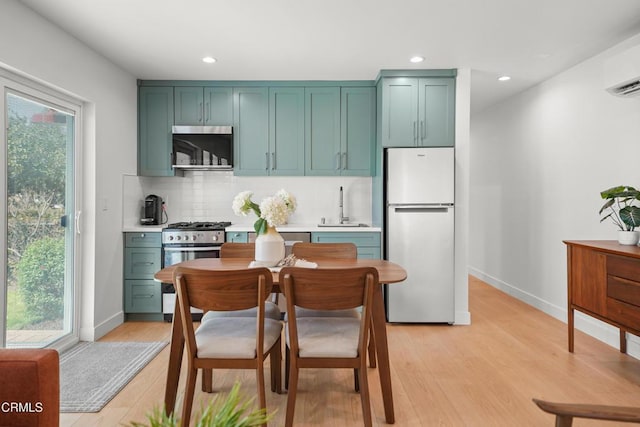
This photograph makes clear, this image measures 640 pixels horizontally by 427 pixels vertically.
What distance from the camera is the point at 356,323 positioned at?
2.28 meters

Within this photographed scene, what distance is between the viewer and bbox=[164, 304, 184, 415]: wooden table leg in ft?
7.03

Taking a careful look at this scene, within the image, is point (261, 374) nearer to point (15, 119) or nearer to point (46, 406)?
point (46, 406)

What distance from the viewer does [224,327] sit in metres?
2.23

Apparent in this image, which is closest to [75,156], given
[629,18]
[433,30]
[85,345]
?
[85,345]

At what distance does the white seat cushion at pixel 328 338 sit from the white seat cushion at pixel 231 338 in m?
0.18

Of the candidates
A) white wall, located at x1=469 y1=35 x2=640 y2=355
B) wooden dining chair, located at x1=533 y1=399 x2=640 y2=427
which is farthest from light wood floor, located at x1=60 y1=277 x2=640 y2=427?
wooden dining chair, located at x1=533 y1=399 x2=640 y2=427

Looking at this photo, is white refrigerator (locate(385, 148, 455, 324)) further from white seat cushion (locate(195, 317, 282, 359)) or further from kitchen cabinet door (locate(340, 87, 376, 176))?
white seat cushion (locate(195, 317, 282, 359))

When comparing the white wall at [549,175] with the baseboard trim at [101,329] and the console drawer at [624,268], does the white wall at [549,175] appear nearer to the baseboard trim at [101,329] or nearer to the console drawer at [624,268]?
the console drawer at [624,268]

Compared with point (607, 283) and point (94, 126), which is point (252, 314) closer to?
point (94, 126)

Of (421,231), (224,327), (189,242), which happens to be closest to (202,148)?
(189,242)

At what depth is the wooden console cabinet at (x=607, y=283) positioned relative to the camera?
103 inches

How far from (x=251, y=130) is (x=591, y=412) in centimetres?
389

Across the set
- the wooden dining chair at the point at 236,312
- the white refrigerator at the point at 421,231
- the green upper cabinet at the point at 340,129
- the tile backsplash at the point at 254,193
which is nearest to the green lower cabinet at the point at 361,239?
the white refrigerator at the point at 421,231

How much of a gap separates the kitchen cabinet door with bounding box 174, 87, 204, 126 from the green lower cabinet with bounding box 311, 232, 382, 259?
1808 millimetres
